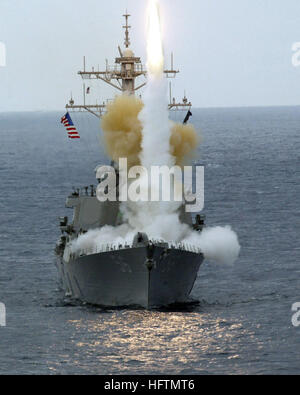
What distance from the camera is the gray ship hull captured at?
48.2 metres

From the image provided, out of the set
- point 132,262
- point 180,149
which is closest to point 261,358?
point 132,262

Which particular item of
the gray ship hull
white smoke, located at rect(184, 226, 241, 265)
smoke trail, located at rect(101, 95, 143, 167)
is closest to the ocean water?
the gray ship hull

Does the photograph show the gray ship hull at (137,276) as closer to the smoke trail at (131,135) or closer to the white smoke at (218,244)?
the white smoke at (218,244)

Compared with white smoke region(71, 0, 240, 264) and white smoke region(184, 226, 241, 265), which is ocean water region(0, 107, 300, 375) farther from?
white smoke region(71, 0, 240, 264)

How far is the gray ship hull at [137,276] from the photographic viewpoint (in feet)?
158

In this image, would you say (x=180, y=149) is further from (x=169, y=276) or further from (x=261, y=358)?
(x=261, y=358)

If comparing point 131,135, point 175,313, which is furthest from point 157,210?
point 175,313

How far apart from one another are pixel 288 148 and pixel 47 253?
94147 millimetres

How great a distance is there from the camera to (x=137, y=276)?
48.5 meters

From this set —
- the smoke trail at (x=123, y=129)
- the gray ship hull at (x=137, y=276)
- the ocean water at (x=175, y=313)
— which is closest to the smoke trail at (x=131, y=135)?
the smoke trail at (x=123, y=129)

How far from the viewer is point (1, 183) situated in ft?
348

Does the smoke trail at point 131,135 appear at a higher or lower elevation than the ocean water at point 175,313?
higher

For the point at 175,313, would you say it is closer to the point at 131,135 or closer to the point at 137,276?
the point at 137,276

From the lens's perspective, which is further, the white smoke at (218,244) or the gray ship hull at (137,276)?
the white smoke at (218,244)
